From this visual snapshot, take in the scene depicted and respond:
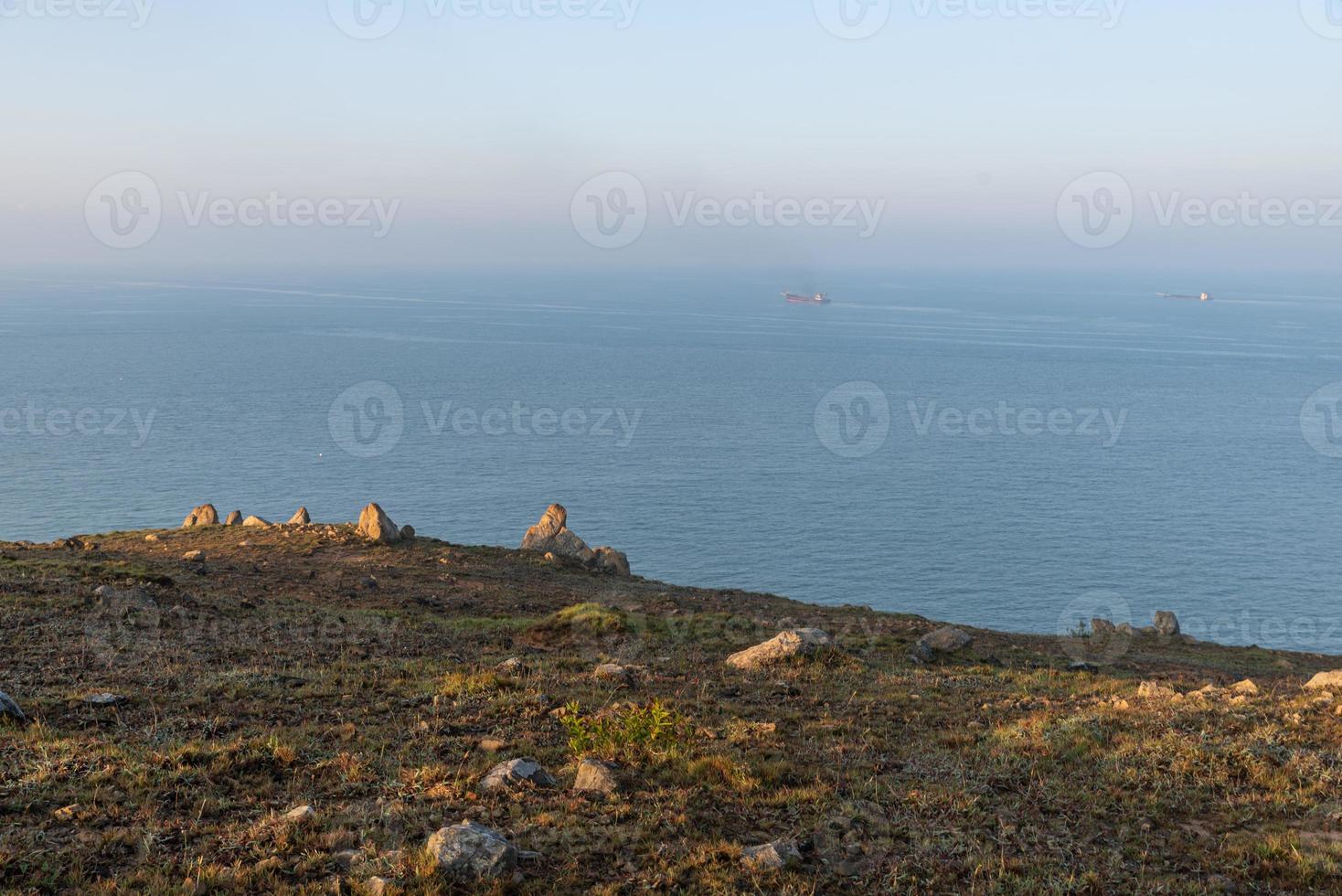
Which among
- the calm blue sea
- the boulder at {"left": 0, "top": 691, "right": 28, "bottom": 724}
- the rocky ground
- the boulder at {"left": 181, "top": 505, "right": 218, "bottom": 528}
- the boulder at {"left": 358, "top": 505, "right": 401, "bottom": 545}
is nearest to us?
the rocky ground

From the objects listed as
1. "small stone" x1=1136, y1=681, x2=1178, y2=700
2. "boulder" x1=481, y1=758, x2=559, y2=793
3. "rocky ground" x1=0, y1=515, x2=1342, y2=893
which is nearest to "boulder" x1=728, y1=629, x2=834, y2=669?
"rocky ground" x1=0, y1=515, x2=1342, y2=893

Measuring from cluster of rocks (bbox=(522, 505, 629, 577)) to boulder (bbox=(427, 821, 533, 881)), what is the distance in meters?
30.7

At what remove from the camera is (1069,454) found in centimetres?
11344

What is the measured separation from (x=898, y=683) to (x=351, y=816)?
477 inches

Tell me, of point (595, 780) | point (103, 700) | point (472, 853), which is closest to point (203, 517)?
point (103, 700)

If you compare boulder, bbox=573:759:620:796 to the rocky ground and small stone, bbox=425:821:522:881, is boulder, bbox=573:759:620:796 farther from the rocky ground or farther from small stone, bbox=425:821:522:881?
small stone, bbox=425:821:522:881

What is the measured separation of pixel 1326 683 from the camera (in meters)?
21.0

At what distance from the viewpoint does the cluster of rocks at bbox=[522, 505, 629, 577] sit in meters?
40.6

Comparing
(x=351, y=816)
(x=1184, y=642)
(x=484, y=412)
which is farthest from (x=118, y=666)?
(x=484, y=412)

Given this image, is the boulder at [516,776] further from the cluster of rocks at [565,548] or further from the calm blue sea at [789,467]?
the calm blue sea at [789,467]

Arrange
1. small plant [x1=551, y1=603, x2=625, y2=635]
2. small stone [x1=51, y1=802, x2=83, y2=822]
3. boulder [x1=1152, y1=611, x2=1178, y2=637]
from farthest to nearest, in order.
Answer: boulder [x1=1152, y1=611, x2=1178, y2=637] < small plant [x1=551, y1=603, x2=625, y2=635] < small stone [x1=51, y1=802, x2=83, y2=822]

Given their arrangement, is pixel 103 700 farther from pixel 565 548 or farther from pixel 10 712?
pixel 565 548

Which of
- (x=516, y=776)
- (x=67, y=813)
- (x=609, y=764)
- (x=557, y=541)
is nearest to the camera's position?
(x=67, y=813)

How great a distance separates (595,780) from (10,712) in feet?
27.9
